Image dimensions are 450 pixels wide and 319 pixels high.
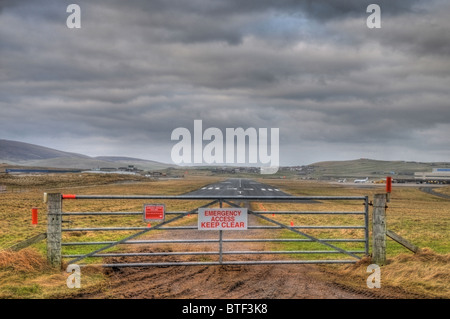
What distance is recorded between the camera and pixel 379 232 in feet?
37.2

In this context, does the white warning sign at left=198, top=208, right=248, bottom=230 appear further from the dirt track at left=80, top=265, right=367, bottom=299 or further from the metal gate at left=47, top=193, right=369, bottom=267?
the dirt track at left=80, top=265, right=367, bottom=299

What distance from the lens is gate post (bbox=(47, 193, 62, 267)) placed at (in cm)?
1073

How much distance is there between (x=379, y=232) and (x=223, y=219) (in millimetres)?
4442

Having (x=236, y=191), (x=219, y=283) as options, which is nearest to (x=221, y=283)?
(x=219, y=283)

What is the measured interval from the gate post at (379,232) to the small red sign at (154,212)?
6.04 meters

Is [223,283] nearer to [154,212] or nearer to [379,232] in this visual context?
[154,212]

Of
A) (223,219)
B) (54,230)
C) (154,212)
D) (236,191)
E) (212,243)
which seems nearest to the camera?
(54,230)

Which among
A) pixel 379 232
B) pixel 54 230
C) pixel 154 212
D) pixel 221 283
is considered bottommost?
pixel 221 283

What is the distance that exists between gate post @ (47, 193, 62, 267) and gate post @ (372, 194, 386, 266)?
8708 millimetres

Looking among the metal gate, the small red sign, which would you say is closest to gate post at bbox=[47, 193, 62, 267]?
the metal gate

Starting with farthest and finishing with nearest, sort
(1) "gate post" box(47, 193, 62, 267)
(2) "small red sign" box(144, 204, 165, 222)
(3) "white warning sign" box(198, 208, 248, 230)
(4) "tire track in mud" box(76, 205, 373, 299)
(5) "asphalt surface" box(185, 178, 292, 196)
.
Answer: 1. (5) "asphalt surface" box(185, 178, 292, 196)
2. (3) "white warning sign" box(198, 208, 248, 230)
3. (2) "small red sign" box(144, 204, 165, 222)
4. (1) "gate post" box(47, 193, 62, 267)
5. (4) "tire track in mud" box(76, 205, 373, 299)

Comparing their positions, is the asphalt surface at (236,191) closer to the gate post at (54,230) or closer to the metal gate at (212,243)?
the metal gate at (212,243)
